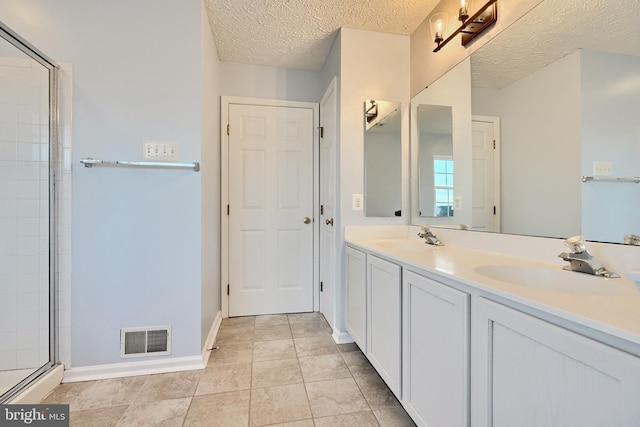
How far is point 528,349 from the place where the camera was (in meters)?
0.65

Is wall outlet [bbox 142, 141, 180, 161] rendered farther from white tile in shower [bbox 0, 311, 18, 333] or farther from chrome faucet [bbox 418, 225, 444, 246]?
chrome faucet [bbox 418, 225, 444, 246]

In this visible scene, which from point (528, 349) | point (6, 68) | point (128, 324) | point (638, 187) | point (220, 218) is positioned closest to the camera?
point (528, 349)

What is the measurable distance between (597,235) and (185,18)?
7.67 feet

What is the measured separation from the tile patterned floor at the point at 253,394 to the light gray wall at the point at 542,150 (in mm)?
1116

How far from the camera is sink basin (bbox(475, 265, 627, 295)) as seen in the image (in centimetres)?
81

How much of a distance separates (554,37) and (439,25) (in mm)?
740

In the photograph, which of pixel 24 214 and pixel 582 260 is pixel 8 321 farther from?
pixel 582 260

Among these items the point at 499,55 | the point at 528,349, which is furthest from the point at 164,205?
the point at 499,55

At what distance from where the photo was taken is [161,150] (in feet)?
5.23

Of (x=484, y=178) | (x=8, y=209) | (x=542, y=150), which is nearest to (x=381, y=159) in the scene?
(x=484, y=178)

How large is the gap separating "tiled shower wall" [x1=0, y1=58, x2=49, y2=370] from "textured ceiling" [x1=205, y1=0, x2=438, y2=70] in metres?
1.23

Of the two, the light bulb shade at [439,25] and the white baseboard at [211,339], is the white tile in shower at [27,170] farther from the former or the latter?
the light bulb shade at [439,25]

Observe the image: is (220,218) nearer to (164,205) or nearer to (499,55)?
(164,205)

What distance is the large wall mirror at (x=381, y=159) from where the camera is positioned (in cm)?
198
